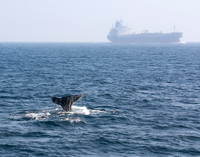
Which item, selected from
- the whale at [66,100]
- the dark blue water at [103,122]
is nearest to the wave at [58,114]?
the dark blue water at [103,122]

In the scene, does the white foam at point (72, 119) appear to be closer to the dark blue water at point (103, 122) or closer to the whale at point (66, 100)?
the dark blue water at point (103, 122)

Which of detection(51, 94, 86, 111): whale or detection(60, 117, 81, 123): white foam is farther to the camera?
detection(51, 94, 86, 111): whale

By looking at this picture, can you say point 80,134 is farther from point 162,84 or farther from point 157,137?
point 162,84

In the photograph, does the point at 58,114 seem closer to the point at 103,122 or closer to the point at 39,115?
the point at 39,115

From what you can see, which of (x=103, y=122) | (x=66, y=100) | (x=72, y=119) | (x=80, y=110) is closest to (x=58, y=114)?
(x=66, y=100)

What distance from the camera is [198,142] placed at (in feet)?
66.0

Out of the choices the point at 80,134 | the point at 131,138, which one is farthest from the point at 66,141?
the point at 131,138

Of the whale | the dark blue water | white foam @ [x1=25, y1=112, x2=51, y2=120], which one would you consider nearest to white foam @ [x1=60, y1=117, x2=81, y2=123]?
the dark blue water

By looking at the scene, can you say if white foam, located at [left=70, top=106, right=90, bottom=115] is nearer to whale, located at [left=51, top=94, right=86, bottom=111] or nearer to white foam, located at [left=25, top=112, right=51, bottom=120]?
whale, located at [left=51, top=94, right=86, bottom=111]

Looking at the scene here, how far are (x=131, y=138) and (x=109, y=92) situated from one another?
18.2 metres

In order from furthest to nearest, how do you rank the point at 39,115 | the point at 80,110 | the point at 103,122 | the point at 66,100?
the point at 80,110 → the point at 39,115 → the point at 66,100 → the point at 103,122

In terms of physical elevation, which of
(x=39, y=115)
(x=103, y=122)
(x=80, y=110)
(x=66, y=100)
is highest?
(x=66, y=100)

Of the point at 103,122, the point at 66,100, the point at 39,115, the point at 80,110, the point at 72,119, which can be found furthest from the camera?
the point at 80,110

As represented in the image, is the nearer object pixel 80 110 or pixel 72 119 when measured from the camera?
pixel 72 119
